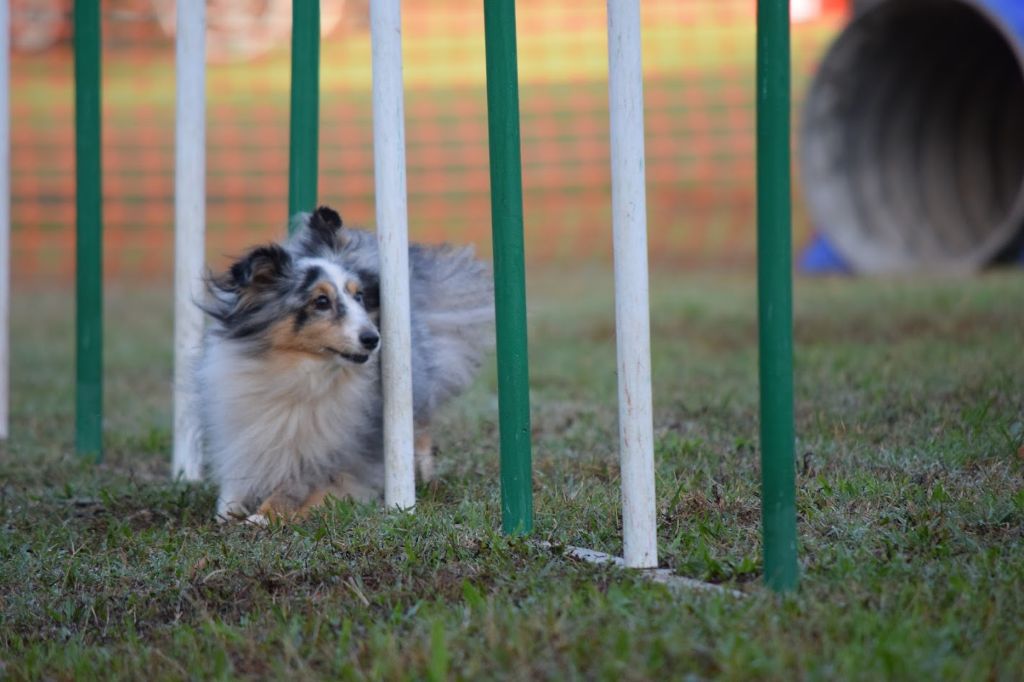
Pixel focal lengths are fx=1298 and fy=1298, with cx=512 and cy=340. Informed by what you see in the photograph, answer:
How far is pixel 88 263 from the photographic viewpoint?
535 cm

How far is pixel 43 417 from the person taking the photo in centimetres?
641

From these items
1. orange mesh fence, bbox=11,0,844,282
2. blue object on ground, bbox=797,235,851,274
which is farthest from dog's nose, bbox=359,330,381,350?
orange mesh fence, bbox=11,0,844,282

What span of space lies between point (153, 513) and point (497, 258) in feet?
5.23

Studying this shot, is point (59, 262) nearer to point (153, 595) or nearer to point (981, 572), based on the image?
point (153, 595)

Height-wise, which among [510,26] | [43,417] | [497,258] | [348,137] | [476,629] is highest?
[348,137]

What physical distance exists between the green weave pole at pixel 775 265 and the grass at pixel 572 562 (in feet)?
0.89

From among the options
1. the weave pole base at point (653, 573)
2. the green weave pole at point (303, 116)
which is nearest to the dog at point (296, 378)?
the green weave pole at point (303, 116)

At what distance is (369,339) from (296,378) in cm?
40

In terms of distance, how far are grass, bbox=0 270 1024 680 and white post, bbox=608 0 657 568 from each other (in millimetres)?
277

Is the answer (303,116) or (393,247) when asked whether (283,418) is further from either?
(303,116)

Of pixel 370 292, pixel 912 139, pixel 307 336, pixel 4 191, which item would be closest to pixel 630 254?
pixel 370 292

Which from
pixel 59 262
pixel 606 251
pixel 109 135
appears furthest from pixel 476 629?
pixel 109 135

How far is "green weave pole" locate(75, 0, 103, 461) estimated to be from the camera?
5.33 meters

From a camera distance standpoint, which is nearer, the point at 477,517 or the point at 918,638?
the point at 918,638
